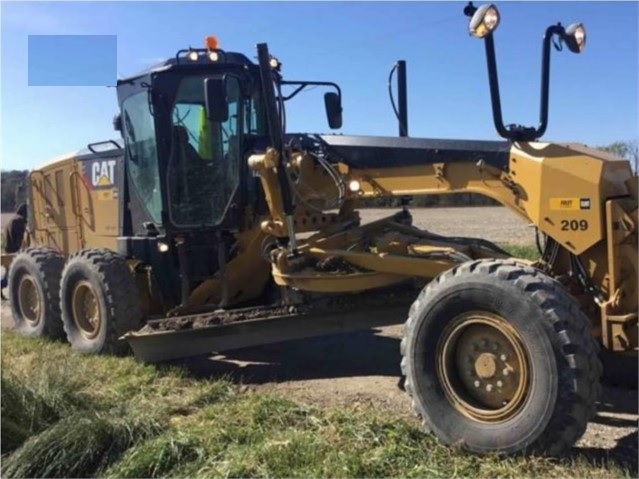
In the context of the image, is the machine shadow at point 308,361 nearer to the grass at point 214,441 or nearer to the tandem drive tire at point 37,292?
the grass at point 214,441

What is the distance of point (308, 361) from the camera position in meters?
7.24

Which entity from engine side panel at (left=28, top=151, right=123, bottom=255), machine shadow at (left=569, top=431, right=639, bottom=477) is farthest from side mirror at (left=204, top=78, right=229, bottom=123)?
machine shadow at (left=569, top=431, right=639, bottom=477)

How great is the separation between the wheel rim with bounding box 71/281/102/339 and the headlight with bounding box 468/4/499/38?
4722 mm

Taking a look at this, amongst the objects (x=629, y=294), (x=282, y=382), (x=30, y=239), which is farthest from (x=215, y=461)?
(x=30, y=239)

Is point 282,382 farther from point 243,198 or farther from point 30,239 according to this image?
point 30,239

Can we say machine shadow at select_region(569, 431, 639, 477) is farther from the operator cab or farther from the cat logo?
the cat logo

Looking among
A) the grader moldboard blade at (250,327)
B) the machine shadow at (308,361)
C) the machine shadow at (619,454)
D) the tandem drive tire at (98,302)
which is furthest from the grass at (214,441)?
the tandem drive tire at (98,302)

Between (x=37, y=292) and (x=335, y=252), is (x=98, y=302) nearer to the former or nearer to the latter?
(x=37, y=292)

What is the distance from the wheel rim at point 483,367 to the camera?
4.32 m

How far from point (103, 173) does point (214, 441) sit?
4768 mm

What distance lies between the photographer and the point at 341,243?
642cm

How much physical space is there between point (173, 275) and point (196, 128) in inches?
58.0

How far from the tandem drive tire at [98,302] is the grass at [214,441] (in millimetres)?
1493

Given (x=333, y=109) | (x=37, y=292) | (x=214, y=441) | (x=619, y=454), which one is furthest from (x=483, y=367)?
(x=37, y=292)
